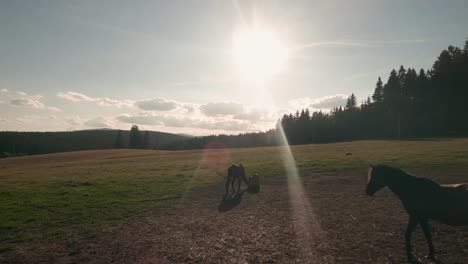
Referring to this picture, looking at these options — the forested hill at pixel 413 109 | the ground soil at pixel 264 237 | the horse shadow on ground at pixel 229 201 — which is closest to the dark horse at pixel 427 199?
the ground soil at pixel 264 237

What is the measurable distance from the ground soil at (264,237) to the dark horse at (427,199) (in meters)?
1.26

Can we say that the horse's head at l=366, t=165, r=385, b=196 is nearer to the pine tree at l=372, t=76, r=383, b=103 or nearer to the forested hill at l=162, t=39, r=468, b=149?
the forested hill at l=162, t=39, r=468, b=149

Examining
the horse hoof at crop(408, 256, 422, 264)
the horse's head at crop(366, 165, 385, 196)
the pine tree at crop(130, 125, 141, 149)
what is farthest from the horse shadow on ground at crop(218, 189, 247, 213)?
the pine tree at crop(130, 125, 141, 149)

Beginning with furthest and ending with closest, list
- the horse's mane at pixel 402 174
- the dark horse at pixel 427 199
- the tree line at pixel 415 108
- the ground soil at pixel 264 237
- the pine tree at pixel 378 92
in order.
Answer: the pine tree at pixel 378 92 → the tree line at pixel 415 108 → the ground soil at pixel 264 237 → the horse's mane at pixel 402 174 → the dark horse at pixel 427 199

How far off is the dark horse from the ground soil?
1.26 metres

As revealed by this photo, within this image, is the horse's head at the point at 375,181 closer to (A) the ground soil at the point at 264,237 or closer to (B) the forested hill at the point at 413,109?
(A) the ground soil at the point at 264,237

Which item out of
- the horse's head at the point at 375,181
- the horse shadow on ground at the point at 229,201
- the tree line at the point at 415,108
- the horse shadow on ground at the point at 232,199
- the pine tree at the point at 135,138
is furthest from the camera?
the pine tree at the point at 135,138

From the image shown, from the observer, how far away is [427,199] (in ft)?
31.0

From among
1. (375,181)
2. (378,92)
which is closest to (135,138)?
Answer: (378,92)

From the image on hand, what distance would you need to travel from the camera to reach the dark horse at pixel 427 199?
29.6 ft

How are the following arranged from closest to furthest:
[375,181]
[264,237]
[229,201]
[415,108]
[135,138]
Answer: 1. [375,181]
2. [264,237]
3. [229,201]
4. [415,108]
5. [135,138]

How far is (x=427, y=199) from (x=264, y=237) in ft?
20.1

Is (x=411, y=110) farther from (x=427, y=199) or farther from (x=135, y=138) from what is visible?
(x=135, y=138)

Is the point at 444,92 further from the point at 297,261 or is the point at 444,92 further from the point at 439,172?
the point at 297,261
